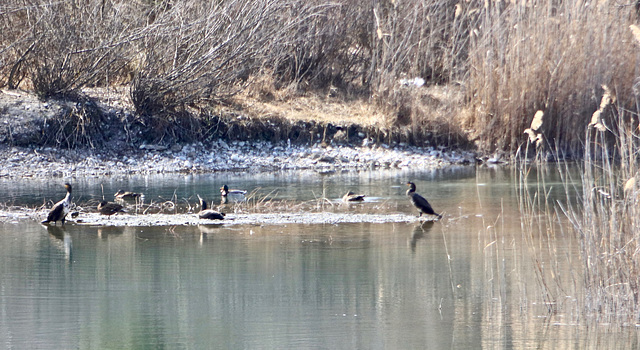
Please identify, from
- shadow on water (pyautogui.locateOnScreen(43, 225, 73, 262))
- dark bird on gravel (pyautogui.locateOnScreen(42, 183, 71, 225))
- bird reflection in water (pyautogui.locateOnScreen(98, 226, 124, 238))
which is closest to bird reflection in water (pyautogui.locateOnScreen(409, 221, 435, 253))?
bird reflection in water (pyautogui.locateOnScreen(98, 226, 124, 238))

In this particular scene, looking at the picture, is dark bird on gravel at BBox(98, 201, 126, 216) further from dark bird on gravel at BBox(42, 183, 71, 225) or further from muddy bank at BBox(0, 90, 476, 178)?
muddy bank at BBox(0, 90, 476, 178)

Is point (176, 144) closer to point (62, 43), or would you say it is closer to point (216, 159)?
point (216, 159)

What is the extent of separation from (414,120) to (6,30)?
26.5 ft

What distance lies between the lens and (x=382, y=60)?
18781mm

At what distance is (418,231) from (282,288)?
9.75 ft

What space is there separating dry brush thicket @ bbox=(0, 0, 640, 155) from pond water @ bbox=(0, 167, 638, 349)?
5.79 m

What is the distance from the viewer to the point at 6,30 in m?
16.7

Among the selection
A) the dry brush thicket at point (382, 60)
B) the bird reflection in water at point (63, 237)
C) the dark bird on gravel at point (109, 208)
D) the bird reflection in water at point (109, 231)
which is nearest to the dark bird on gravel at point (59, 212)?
the bird reflection in water at point (63, 237)

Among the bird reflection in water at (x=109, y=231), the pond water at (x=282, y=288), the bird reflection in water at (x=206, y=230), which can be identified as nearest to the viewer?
the pond water at (x=282, y=288)

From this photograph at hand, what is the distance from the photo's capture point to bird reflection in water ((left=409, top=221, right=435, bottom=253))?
9297 mm

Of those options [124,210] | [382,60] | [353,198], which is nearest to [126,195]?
[124,210]

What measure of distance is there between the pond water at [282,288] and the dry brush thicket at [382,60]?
5.79 metres

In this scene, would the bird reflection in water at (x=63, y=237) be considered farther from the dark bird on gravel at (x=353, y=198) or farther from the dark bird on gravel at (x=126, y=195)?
the dark bird on gravel at (x=353, y=198)

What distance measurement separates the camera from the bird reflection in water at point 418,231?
30.5ft
